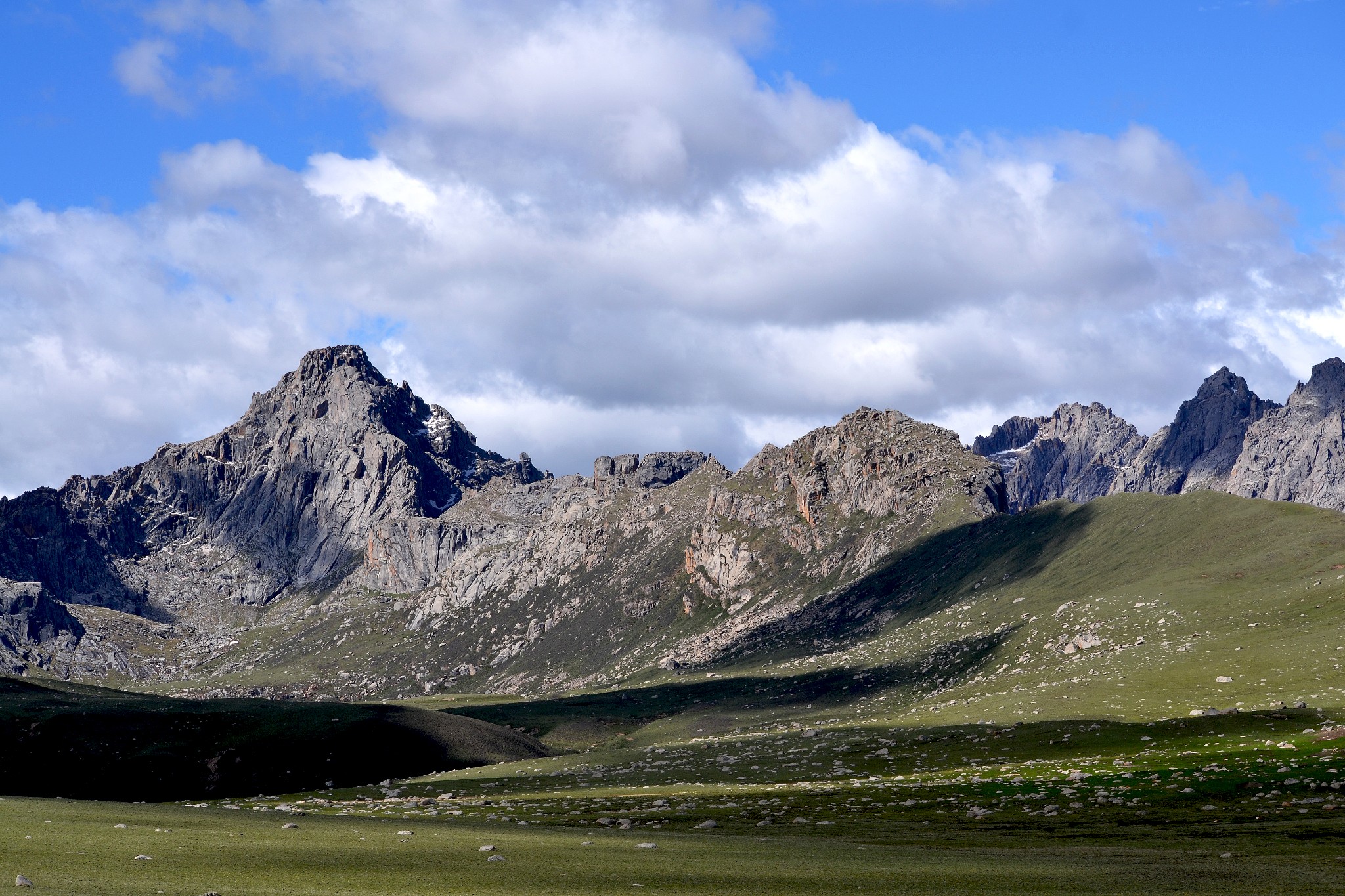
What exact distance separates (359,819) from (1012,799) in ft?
145

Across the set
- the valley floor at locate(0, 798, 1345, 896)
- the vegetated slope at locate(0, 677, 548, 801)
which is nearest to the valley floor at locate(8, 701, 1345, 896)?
the valley floor at locate(0, 798, 1345, 896)

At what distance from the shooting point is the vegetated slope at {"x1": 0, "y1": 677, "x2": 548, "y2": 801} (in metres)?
152

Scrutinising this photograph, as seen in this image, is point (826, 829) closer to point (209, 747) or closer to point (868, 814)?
point (868, 814)

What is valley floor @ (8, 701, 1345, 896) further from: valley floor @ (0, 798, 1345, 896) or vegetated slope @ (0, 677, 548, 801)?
vegetated slope @ (0, 677, 548, 801)

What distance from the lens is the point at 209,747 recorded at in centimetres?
16288

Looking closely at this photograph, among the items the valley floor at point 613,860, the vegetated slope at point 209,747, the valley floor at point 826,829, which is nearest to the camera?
the valley floor at point 613,860

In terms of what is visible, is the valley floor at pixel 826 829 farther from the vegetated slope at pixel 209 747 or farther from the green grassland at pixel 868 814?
the vegetated slope at pixel 209 747

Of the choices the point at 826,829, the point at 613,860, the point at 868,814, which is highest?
the point at 613,860

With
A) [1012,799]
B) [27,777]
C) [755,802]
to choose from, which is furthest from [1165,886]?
[27,777]

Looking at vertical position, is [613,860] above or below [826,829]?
above

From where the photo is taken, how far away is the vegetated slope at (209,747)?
5965 inches

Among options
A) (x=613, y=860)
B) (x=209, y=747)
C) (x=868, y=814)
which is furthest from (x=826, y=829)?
(x=209, y=747)

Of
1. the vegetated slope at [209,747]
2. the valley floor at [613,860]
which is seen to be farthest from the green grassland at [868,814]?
the vegetated slope at [209,747]

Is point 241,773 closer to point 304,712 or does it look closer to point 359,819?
point 304,712
